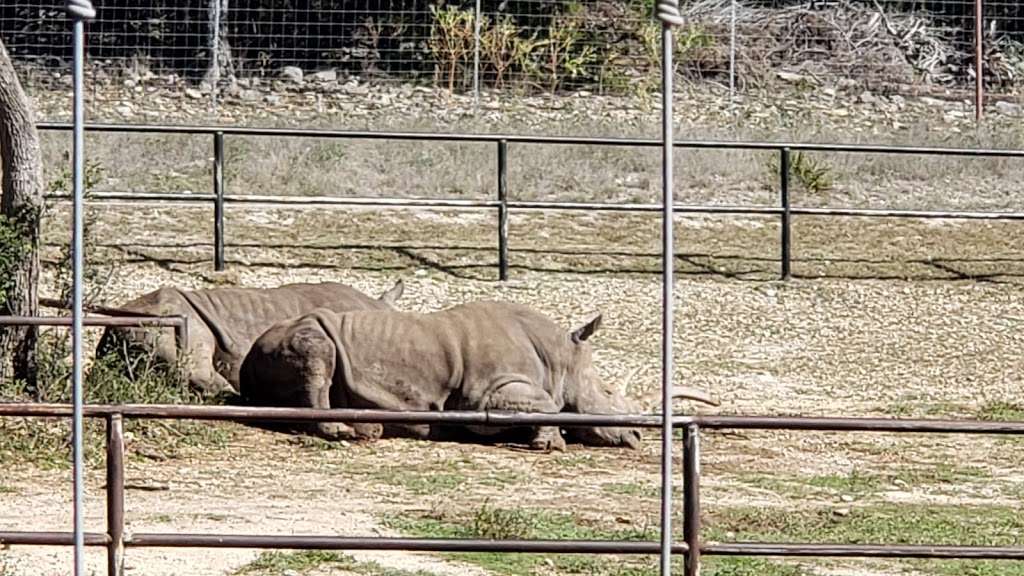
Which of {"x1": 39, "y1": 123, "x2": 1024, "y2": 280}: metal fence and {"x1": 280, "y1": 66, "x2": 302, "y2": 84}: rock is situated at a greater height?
{"x1": 280, "y1": 66, "x2": 302, "y2": 84}: rock

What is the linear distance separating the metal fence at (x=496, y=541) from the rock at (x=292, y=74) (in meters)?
15.2

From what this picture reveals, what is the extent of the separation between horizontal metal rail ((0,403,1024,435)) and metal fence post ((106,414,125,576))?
87 mm

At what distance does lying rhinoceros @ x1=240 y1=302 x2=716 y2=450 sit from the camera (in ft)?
39.5

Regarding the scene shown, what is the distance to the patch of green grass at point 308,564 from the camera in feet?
27.3

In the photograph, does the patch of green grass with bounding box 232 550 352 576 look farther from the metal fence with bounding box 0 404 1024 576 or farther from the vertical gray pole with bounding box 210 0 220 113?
the vertical gray pole with bounding box 210 0 220 113

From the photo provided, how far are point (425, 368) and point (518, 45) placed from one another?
10739 mm

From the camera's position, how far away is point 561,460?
11.5 meters

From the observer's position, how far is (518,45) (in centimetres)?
2239

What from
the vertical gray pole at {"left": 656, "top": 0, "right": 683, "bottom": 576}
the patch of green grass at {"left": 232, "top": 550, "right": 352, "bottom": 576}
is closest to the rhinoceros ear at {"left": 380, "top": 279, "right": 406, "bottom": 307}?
the patch of green grass at {"left": 232, "top": 550, "right": 352, "bottom": 576}

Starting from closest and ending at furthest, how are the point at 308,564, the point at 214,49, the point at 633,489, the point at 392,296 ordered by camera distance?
the point at 308,564
the point at 633,489
the point at 392,296
the point at 214,49

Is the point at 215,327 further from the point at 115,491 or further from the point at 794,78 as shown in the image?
the point at 794,78

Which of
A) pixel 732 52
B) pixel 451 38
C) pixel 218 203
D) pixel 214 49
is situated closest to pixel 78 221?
pixel 218 203

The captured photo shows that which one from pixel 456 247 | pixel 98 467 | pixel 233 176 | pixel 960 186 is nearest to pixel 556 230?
pixel 456 247

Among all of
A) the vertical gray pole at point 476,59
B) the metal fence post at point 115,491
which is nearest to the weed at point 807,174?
the vertical gray pole at point 476,59
